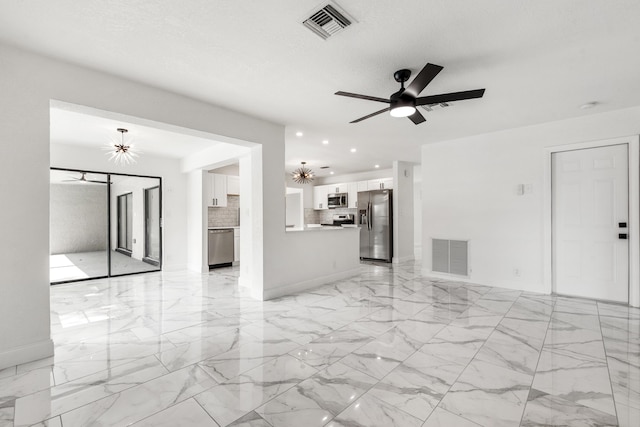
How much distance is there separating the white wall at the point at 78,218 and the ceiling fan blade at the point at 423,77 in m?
5.93

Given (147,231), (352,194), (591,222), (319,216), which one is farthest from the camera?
(319,216)

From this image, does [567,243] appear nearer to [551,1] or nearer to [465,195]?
[465,195]

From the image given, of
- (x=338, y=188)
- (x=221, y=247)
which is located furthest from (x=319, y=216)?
(x=221, y=247)

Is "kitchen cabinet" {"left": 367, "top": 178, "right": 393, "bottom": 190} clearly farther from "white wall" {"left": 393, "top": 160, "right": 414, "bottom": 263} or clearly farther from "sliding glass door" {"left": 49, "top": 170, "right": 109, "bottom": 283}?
"sliding glass door" {"left": 49, "top": 170, "right": 109, "bottom": 283}

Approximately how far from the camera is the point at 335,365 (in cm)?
226

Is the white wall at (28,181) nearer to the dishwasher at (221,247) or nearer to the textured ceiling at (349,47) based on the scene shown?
the textured ceiling at (349,47)

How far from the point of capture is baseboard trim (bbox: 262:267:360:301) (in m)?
4.15

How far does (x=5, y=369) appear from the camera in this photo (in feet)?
7.31

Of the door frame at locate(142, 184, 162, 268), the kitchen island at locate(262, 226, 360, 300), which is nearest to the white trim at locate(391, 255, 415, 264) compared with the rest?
the kitchen island at locate(262, 226, 360, 300)

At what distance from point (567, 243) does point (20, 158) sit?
21.2 feet

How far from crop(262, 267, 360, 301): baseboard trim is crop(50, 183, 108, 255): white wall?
381 centimetres

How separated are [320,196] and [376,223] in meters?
2.66

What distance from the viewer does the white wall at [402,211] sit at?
712 cm

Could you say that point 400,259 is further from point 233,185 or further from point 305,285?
point 233,185
